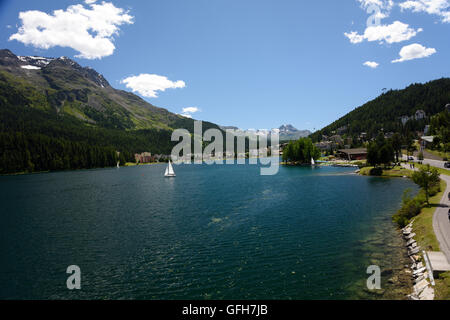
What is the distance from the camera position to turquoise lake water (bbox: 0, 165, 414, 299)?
71.9 ft

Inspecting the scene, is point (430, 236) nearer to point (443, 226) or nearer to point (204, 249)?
point (443, 226)

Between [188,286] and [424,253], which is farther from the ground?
[424,253]

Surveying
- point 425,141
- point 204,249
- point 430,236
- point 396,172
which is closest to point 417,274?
point 430,236

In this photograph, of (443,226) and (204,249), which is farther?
(204,249)

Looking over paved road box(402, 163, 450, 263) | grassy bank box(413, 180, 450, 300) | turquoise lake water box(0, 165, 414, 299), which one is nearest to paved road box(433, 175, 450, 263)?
paved road box(402, 163, 450, 263)

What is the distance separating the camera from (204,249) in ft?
98.9

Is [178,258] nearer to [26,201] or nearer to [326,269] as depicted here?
[326,269]

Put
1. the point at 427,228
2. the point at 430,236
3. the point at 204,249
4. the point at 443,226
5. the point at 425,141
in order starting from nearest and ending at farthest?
the point at 430,236, the point at 443,226, the point at 427,228, the point at 204,249, the point at 425,141

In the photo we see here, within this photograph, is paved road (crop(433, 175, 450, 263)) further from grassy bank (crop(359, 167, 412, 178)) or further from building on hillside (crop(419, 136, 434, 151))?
building on hillside (crop(419, 136, 434, 151))

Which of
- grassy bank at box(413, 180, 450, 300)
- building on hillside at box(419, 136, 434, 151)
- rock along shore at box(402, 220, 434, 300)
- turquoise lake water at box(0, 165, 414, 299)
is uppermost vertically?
building on hillside at box(419, 136, 434, 151)

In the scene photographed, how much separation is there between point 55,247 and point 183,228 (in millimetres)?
17492

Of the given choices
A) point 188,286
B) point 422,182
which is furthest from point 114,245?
point 422,182
